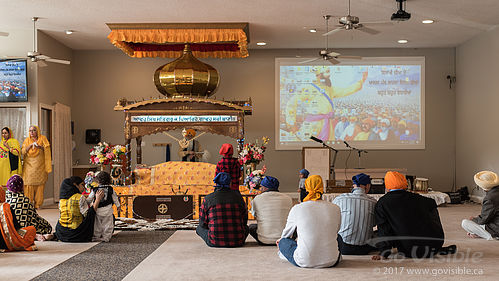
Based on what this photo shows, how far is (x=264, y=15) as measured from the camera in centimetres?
1114

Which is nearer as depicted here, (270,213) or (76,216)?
(270,213)

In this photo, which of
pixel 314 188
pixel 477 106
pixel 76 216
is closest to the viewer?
pixel 314 188

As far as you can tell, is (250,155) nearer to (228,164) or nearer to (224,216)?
(228,164)

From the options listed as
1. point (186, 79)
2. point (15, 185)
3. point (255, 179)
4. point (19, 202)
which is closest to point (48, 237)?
point (19, 202)

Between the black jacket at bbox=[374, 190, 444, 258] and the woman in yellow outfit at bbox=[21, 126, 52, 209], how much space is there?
25.5 feet

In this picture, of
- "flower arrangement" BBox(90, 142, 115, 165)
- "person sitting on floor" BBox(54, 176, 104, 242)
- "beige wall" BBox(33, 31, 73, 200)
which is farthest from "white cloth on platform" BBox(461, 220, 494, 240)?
"beige wall" BBox(33, 31, 73, 200)

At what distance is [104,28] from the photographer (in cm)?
1232

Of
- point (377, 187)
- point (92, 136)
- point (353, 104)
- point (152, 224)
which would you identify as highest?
point (353, 104)

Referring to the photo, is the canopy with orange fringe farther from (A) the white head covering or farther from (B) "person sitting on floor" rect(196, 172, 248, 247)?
(A) the white head covering

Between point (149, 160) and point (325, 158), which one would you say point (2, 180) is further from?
point (325, 158)

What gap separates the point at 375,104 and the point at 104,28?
22.3 ft

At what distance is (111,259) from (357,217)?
2.64 m

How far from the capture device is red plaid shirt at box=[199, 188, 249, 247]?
6.74 meters

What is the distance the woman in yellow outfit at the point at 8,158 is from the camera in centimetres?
1142
